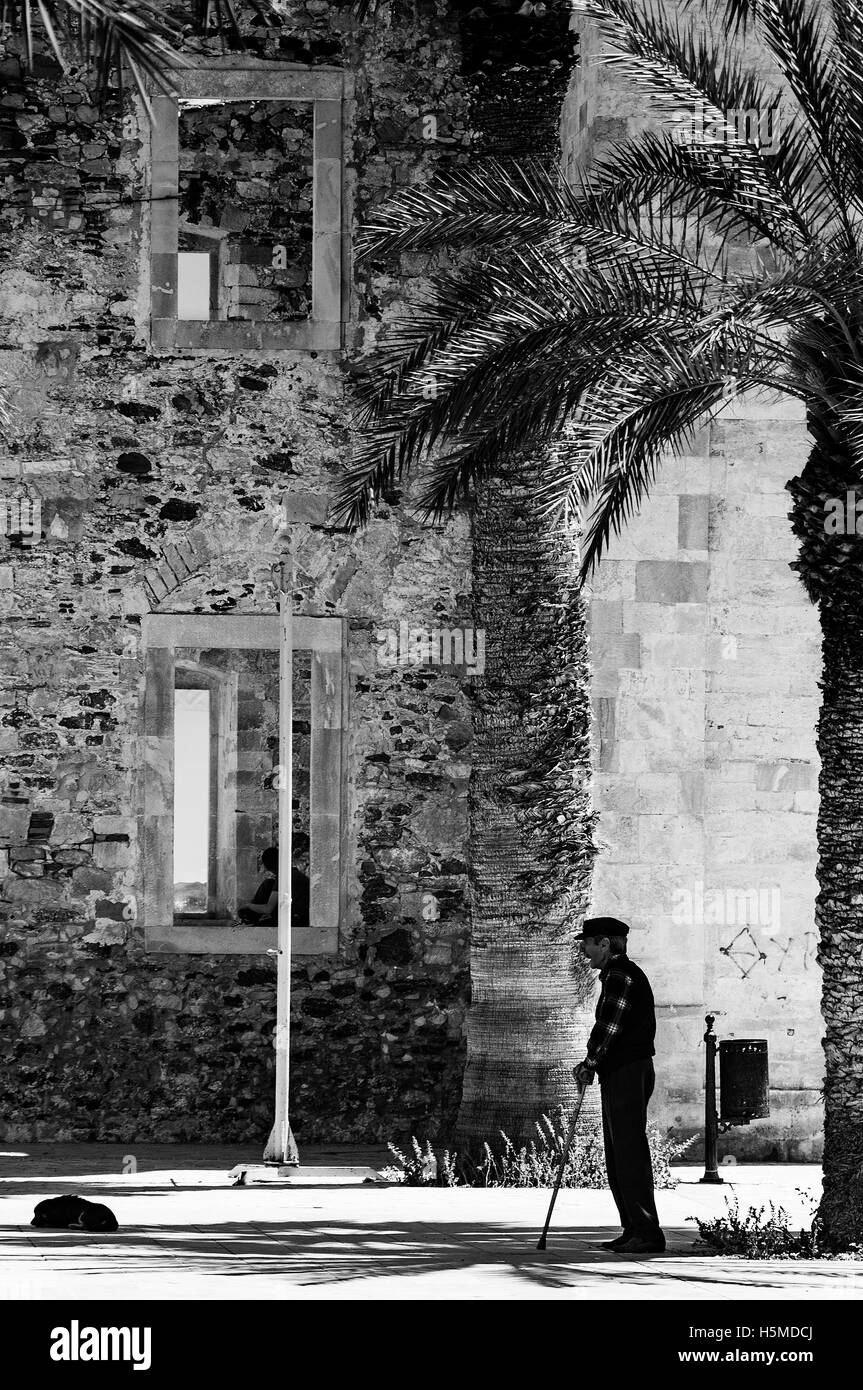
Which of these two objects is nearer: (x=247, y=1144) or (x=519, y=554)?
(x=519, y=554)

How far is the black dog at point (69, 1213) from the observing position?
10.1 metres

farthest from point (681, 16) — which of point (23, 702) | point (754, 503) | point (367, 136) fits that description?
point (23, 702)

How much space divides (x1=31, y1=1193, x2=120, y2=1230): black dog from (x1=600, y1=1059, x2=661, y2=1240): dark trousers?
2.30 m

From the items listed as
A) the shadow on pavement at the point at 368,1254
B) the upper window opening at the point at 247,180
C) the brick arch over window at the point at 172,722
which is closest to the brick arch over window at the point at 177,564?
the brick arch over window at the point at 172,722

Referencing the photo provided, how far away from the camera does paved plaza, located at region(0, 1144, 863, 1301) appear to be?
26.6 feet

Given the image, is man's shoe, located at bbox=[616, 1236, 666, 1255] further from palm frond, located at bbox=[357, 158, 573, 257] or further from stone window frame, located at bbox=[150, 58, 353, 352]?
stone window frame, located at bbox=[150, 58, 353, 352]

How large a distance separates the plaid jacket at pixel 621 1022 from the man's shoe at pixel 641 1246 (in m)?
0.75

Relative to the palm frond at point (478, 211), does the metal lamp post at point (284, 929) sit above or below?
below

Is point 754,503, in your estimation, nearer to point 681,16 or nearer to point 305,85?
point 681,16

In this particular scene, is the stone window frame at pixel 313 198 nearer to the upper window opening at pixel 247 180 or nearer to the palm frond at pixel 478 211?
the upper window opening at pixel 247 180

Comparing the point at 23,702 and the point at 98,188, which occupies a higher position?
the point at 98,188

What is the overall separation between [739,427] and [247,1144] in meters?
5.75

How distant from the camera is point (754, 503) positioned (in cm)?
1477

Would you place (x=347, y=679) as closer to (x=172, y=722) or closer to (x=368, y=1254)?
(x=172, y=722)
